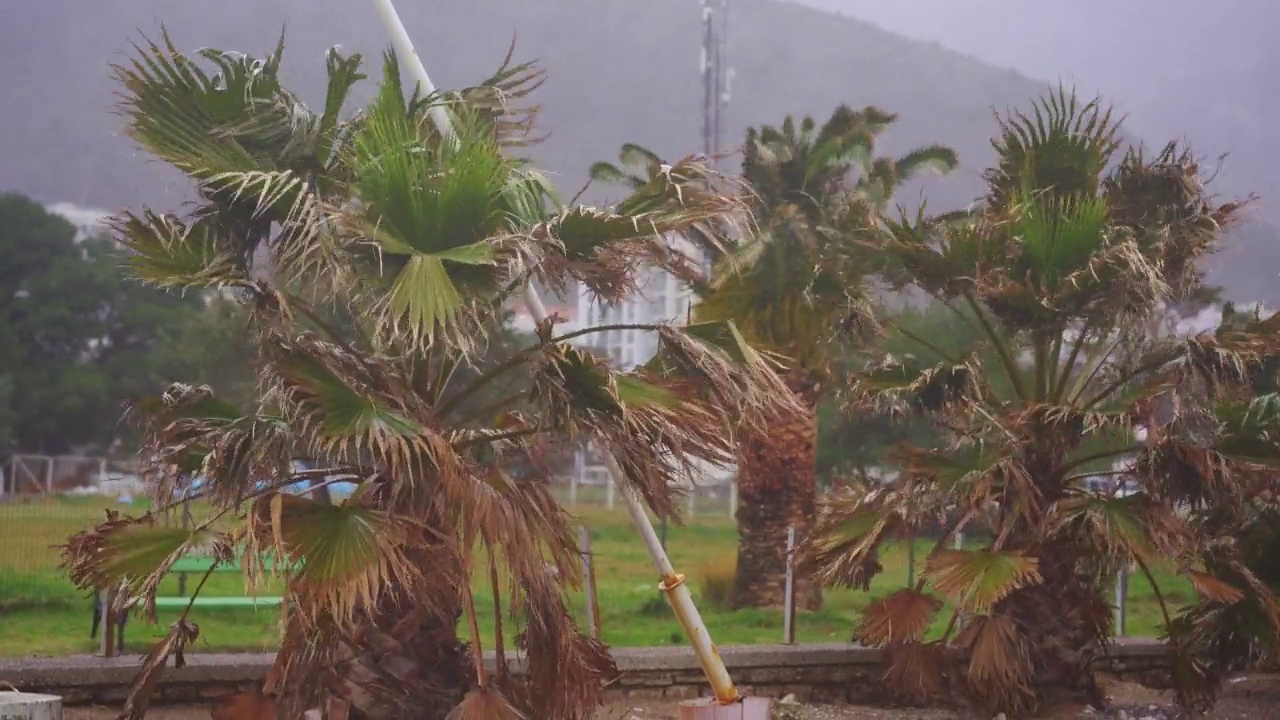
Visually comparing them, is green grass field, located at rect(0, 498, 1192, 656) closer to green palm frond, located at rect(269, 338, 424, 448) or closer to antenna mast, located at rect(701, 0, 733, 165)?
green palm frond, located at rect(269, 338, 424, 448)

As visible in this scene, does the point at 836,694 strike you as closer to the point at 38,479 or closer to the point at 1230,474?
the point at 1230,474

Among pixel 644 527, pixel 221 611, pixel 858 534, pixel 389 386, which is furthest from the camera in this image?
pixel 221 611

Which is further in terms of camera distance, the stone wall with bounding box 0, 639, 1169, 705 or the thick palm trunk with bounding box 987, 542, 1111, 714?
the thick palm trunk with bounding box 987, 542, 1111, 714

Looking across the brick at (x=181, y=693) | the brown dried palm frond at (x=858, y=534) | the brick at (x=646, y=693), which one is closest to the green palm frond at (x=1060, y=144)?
the brown dried palm frond at (x=858, y=534)

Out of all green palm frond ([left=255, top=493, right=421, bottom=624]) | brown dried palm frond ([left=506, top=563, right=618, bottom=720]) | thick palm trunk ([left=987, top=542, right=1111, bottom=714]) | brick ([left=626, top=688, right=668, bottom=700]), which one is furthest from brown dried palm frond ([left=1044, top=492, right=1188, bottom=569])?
green palm frond ([left=255, top=493, right=421, bottom=624])

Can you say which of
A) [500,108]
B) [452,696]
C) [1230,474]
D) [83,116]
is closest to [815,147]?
[1230,474]

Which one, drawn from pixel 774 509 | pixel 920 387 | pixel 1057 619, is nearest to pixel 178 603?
pixel 920 387

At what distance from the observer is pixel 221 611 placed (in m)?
12.5

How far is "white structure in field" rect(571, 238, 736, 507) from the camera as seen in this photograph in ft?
20.0

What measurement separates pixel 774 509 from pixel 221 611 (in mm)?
6490

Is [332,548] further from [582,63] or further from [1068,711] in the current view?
[582,63]

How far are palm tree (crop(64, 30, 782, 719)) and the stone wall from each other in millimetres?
1453

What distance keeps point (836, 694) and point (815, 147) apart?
812 cm

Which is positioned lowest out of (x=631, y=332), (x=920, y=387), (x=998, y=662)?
(x=998, y=662)
